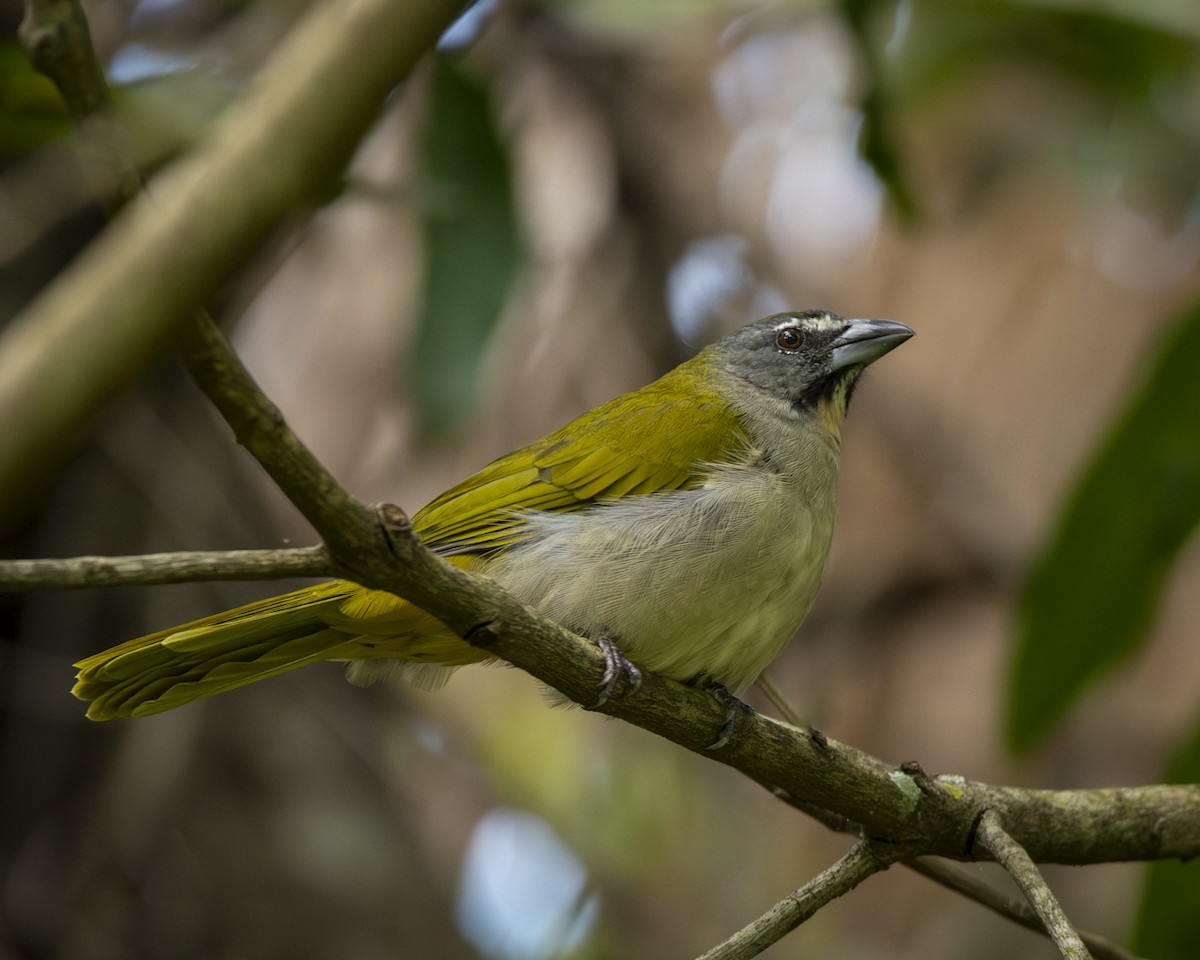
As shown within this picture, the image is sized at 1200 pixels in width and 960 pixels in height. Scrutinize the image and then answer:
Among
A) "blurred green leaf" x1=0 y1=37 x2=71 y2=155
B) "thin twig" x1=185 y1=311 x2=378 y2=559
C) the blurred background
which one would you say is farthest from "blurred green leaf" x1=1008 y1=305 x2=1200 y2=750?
"blurred green leaf" x1=0 y1=37 x2=71 y2=155

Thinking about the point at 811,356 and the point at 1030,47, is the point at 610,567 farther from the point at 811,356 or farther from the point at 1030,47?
the point at 1030,47

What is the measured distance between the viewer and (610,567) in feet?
10.6

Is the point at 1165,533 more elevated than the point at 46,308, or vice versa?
the point at 46,308

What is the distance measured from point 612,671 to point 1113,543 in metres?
2.16

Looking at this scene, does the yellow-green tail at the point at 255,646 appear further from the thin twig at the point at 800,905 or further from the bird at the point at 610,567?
the thin twig at the point at 800,905

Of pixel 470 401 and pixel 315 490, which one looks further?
pixel 470 401

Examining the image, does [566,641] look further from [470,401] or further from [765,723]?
[470,401]

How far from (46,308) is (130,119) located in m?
3.47

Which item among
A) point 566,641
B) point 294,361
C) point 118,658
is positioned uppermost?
point 294,361

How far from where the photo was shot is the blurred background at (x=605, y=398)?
4.47 meters

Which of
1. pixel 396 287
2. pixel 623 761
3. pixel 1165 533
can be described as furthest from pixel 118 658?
pixel 396 287

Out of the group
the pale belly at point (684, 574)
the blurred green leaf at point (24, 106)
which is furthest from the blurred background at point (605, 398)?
the pale belly at point (684, 574)

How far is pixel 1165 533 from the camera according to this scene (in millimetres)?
4082

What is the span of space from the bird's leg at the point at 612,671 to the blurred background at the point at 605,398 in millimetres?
1591
